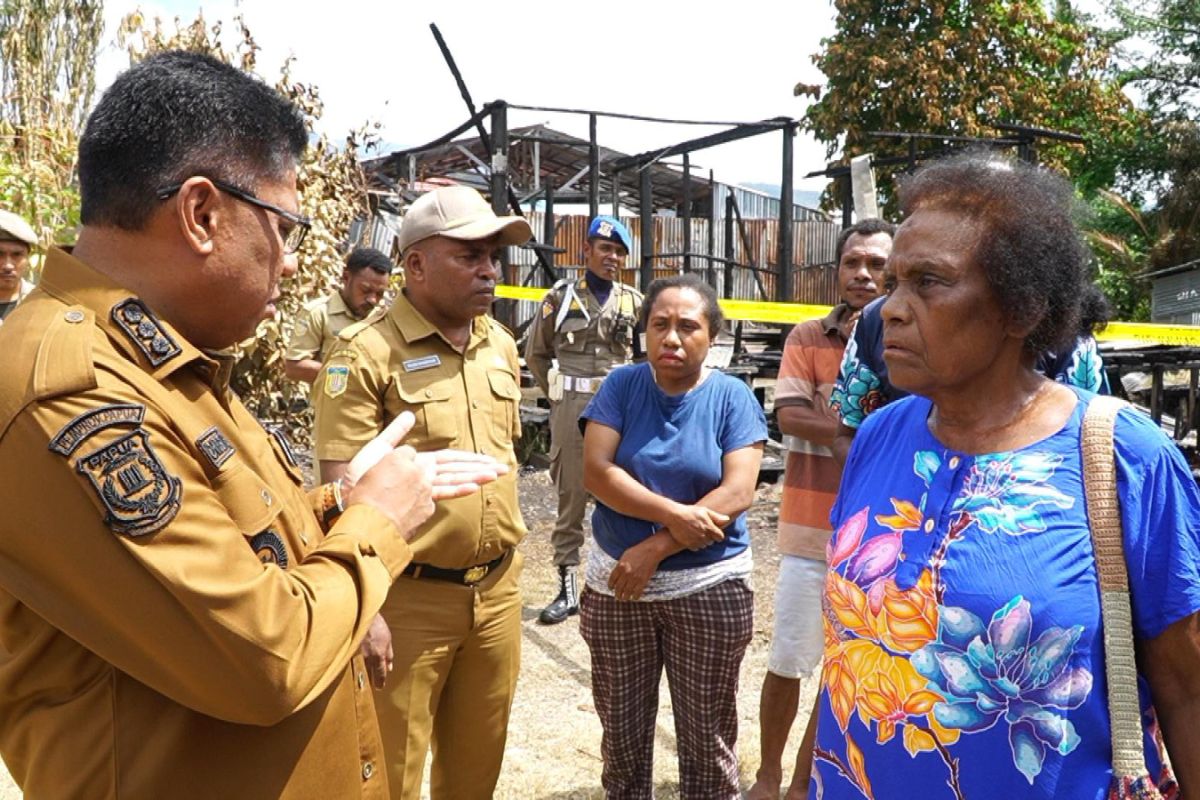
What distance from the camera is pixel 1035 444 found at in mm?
1890

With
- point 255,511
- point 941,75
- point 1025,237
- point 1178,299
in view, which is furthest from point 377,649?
point 941,75

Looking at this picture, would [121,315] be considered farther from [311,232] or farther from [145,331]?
[311,232]

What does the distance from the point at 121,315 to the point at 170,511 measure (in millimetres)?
337

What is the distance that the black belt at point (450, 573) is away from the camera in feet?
10.3

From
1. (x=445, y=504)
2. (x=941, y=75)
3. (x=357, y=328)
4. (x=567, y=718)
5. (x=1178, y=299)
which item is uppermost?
(x=941, y=75)

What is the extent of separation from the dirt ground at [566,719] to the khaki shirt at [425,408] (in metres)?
1.31

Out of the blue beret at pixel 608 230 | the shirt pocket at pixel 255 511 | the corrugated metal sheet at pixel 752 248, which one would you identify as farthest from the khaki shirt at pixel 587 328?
the corrugated metal sheet at pixel 752 248

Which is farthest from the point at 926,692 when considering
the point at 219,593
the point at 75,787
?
the point at 75,787

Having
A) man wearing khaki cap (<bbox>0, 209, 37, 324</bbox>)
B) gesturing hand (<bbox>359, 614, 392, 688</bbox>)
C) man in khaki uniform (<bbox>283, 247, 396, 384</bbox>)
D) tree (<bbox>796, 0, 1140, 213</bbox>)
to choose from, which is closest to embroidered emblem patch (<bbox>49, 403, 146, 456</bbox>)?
gesturing hand (<bbox>359, 614, 392, 688</bbox>)

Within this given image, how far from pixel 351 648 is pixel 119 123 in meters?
0.87

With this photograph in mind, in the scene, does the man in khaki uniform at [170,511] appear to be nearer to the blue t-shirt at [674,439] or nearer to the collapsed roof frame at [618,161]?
the blue t-shirt at [674,439]

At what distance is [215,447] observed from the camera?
A: 1.59m

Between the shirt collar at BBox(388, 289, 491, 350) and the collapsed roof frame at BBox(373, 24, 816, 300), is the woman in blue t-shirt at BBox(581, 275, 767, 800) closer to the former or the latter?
the shirt collar at BBox(388, 289, 491, 350)

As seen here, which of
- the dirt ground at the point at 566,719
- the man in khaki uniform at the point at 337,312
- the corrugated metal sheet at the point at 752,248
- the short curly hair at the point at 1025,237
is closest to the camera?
the short curly hair at the point at 1025,237
